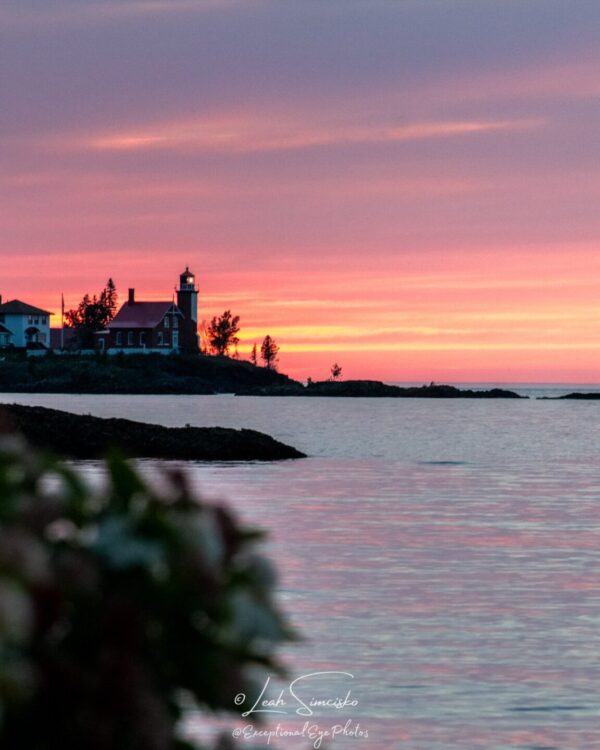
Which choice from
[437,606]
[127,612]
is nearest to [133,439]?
[437,606]

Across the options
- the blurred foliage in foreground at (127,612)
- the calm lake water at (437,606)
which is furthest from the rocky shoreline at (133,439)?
the blurred foliage in foreground at (127,612)

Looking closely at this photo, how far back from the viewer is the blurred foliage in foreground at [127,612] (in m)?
2.91

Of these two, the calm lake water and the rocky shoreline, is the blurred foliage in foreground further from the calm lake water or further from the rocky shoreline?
the rocky shoreline

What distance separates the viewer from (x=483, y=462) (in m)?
66.4

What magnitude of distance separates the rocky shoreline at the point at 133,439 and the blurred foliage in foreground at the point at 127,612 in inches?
1911

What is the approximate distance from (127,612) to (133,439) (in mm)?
52073

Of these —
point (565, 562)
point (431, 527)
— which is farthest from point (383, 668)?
point (431, 527)

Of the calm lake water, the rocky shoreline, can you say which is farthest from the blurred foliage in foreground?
the rocky shoreline

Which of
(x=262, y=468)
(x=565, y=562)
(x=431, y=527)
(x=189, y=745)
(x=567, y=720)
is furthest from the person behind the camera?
(x=262, y=468)

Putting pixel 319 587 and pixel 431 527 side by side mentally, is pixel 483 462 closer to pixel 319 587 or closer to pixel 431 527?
pixel 431 527

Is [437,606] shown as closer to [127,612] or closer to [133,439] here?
[127,612]

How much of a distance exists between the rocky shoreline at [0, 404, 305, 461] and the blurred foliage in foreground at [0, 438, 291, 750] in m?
48.5

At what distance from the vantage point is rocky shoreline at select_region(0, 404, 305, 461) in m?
53.3

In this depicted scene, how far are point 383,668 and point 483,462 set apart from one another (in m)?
52.6
